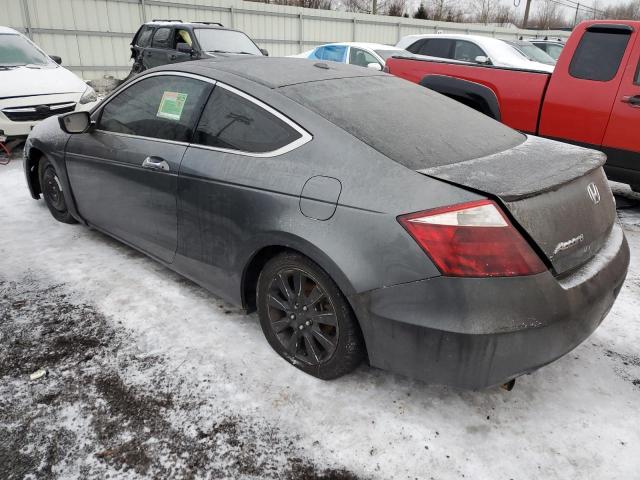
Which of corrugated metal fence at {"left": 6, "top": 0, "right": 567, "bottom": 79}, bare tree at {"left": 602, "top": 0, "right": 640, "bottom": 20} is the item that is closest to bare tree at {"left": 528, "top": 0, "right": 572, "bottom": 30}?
bare tree at {"left": 602, "top": 0, "right": 640, "bottom": 20}

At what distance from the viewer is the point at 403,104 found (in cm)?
286

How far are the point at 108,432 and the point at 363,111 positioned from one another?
6.49ft

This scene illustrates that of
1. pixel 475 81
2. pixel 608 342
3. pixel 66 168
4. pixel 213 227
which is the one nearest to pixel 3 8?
pixel 66 168

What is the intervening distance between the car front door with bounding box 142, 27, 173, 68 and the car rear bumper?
33.6 ft

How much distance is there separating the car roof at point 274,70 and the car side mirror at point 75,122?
0.83m

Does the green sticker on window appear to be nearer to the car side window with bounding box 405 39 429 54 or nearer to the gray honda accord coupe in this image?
the gray honda accord coupe

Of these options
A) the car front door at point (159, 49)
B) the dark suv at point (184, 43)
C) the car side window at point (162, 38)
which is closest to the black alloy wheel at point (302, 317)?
the dark suv at point (184, 43)

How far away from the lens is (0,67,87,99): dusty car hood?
6918 millimetres

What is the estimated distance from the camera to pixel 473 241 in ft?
6.44

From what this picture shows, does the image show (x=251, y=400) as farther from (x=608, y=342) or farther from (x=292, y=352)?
(x=608, y=342)

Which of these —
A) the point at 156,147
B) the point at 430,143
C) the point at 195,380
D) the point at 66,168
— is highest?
the point at 430,143

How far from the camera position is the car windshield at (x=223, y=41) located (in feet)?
34.3

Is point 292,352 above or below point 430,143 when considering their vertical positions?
below

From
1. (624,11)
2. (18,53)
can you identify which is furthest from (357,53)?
Result: (624,11)
